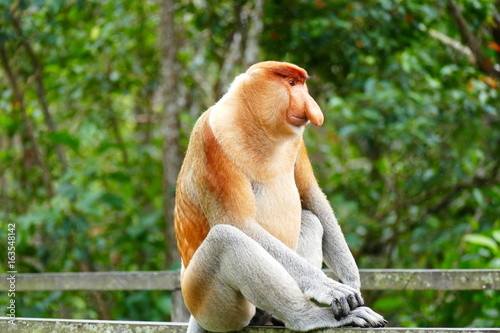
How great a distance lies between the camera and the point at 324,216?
9.26 ft

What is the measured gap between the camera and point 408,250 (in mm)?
6438

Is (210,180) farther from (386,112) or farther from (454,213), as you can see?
(454,213)

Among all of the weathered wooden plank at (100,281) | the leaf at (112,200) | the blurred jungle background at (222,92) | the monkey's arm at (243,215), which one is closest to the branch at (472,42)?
the blurred jungle background at (222,92)

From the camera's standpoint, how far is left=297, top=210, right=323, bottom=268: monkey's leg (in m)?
2.67

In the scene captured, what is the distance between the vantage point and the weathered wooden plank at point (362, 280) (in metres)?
3.18

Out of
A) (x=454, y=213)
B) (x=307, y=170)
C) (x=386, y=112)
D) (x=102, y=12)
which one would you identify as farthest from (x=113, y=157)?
(x=307, y=170)

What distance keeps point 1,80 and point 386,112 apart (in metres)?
3.94

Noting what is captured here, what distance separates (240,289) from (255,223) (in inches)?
10.3

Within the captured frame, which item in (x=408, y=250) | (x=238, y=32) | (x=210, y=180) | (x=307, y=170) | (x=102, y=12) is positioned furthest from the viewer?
(x=408, y=250)

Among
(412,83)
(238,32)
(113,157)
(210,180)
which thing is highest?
(210,180)

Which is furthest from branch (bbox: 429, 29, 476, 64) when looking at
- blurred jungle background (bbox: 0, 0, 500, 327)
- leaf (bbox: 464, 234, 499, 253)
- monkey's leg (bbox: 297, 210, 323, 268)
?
monkey's leg (bbox: 297, 210, 323, 268)

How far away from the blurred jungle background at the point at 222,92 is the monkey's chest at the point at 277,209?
221cm

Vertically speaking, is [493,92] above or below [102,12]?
below

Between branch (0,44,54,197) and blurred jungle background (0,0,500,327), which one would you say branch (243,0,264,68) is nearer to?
blurred jungle background (0,0,500,327)
